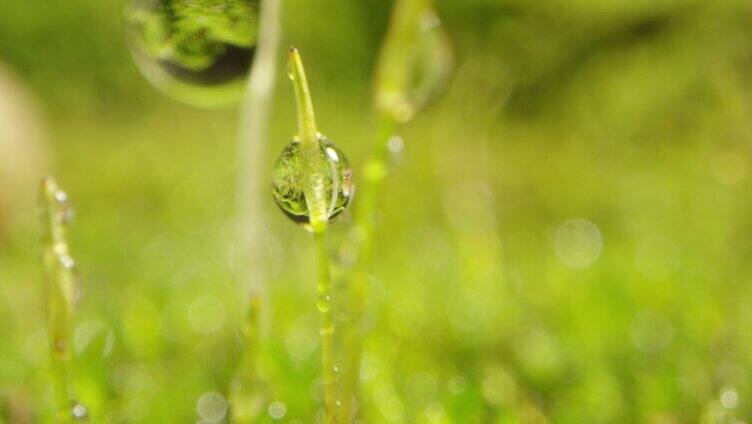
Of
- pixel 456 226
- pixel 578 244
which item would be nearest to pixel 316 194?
pixel 456 226

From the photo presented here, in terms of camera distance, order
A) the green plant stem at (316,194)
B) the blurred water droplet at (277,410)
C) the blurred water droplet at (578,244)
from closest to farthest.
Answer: the green plant stem at (316,194) → the blurred water droplet at (277,410) → the blurred water droplet at (578,244)

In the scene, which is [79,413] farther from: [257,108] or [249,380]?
[257,108]

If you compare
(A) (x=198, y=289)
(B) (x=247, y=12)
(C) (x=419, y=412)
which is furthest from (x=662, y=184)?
(B) (x=247, y=12)

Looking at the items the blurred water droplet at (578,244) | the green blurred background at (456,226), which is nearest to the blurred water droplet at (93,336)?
the green blurred background at (456,226)

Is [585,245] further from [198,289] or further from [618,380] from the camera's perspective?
[618,380]

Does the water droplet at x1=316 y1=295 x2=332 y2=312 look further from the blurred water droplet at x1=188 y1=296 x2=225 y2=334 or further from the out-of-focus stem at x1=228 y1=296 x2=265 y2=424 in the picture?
the blurred water droplet at x1=188 y1=296 x2=225 y2=334

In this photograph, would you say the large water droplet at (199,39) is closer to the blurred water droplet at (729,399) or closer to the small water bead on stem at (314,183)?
the small water bead on stem at (314,183)

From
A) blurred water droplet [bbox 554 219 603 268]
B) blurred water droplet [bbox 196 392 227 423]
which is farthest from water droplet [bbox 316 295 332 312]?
blurred water droplet [bbox 554 219 603 268]
